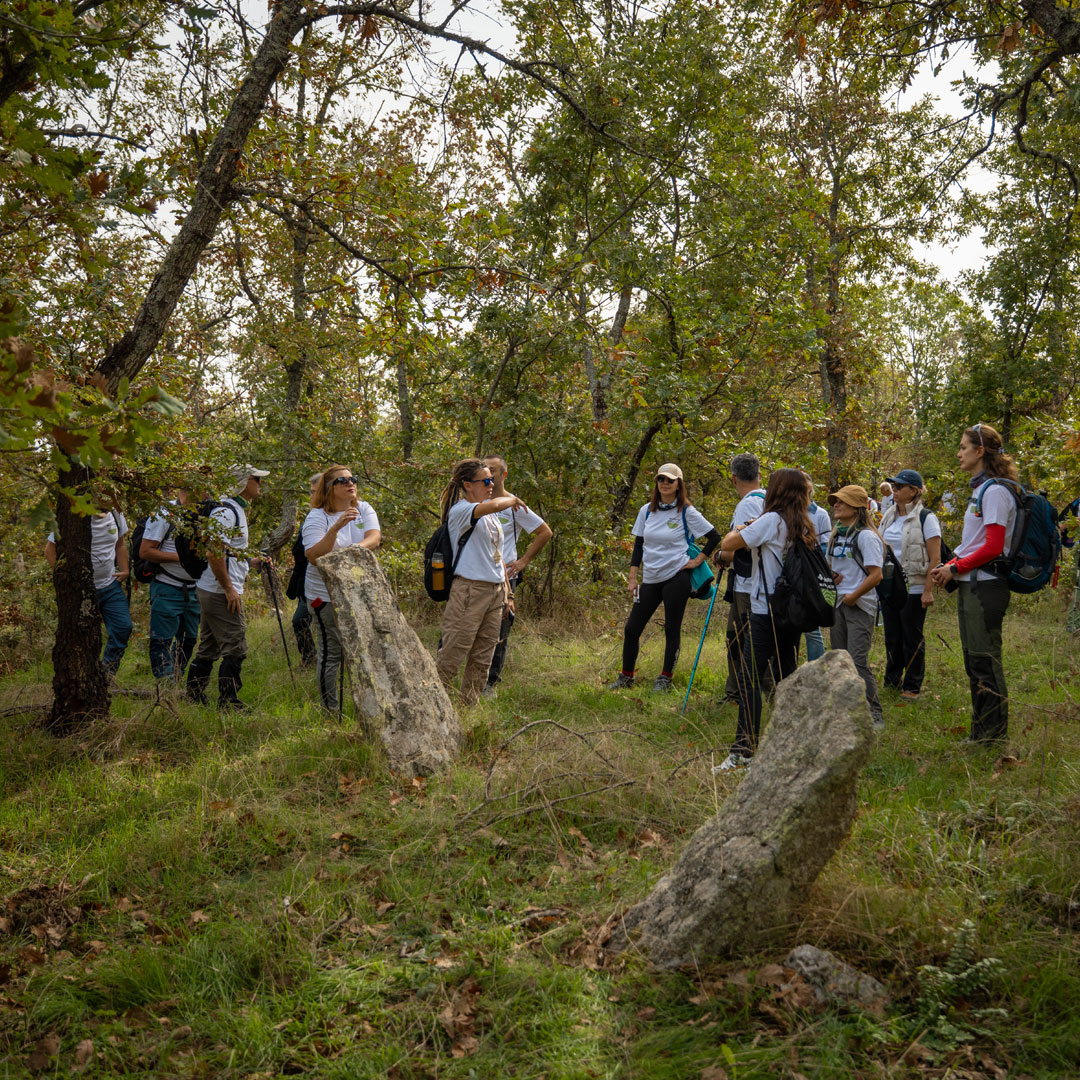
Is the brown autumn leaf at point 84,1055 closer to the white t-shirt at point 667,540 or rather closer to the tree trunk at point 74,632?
the tree trunk at point 74,632

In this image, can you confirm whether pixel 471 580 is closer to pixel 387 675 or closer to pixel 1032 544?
pixel 387 675

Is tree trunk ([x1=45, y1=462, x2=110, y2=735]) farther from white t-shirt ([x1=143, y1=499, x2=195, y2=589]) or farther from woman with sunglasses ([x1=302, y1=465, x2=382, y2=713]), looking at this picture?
woman with sunglasses ([x1=302, y1=465, x2=382, y2=713])

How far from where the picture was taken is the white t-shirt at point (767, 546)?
215 inches

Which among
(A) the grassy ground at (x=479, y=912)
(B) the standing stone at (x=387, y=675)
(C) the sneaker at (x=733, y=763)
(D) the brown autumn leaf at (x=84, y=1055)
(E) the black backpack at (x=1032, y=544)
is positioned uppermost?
(E) the black backpack at (x=1032, y=544)

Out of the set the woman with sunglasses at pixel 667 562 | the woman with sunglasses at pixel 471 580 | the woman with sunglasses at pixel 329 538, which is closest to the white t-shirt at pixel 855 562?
the woman with sunglasses at pixel 667 562

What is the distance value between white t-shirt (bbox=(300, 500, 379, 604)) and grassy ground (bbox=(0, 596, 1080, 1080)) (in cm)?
125

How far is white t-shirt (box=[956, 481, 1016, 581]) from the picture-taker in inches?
206

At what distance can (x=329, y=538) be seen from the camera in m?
6.41

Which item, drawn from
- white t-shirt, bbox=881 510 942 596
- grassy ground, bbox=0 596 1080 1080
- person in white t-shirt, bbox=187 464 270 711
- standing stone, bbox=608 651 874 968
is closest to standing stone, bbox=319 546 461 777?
grassy ground, bbox=0 596 1080 1080

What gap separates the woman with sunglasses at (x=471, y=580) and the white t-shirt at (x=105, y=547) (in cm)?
297

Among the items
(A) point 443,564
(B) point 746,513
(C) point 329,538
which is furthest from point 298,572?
(B) point 746,513

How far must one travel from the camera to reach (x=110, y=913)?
382cm

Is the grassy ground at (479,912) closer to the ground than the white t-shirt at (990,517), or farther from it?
closer to the ground

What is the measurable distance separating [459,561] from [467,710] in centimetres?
118
